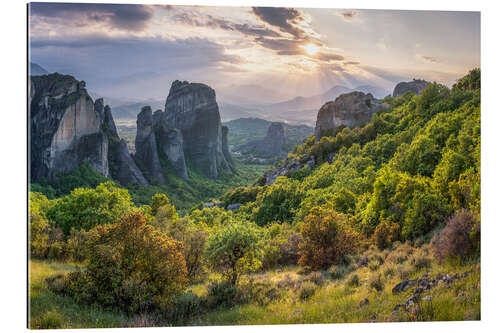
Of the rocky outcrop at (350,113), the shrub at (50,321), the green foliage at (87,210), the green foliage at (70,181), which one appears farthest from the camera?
the rocky outcrop at (350,113)

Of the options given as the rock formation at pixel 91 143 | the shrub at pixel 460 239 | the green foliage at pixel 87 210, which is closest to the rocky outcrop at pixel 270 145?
the rock formation at pixel 91 143

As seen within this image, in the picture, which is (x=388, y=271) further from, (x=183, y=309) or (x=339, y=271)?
(x=183, y=309)

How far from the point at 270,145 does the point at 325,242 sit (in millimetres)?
82488

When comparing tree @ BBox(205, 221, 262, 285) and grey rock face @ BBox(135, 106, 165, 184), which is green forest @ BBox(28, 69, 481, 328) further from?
grey rock face @ BBox(135, 106, 165, 184)

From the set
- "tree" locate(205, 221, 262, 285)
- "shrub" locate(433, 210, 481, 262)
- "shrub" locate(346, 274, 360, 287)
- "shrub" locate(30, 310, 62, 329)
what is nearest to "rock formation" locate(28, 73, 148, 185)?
"tree" locate(205, 221, 262, 285)

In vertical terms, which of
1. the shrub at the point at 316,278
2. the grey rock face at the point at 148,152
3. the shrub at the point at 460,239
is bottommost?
the shrub at the point at 316,278

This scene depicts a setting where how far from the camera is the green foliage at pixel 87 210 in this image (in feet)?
41.0

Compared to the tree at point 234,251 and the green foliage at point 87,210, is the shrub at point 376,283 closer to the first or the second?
the tree at point 234,251

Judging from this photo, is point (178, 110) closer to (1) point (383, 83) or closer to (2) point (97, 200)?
(2) point (97, 200)

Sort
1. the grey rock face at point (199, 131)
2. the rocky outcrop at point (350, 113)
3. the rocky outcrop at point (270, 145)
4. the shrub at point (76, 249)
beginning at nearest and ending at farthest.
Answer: the shrub at point (76, 249)
the rocky outcrop at point (350, 113)
the grey rock face at point (199, 131)
the rocky outcrop at point (270, 145)

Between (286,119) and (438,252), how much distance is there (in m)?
6.55

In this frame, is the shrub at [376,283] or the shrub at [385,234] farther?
the shrub at [385,234]

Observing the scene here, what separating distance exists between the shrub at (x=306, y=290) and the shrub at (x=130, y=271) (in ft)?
7.39

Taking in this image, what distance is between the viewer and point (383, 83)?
9.23m
